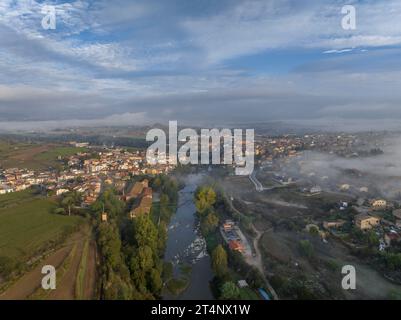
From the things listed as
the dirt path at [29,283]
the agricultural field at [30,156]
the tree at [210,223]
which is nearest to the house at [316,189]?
the tree at [210,223]

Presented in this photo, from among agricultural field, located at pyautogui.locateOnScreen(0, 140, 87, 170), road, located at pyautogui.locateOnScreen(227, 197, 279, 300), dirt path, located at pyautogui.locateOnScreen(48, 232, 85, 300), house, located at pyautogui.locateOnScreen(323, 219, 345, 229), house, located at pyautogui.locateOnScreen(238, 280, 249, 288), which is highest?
agricultural field, located at pyautogui.locateOnScreen(0, 140, 87, 170)

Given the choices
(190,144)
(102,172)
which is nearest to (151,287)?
(102,172)

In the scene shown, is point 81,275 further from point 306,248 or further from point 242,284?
point 306,248

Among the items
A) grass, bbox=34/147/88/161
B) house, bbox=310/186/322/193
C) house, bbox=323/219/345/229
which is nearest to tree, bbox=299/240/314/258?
house, bbox=323/219/345/229

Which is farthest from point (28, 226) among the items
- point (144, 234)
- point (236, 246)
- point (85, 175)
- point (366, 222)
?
point (366, 222)

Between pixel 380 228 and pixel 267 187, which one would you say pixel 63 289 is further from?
pixel 267 187

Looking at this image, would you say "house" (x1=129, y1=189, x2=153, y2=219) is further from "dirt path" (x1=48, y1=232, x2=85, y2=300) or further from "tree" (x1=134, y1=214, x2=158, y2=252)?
"dirt path" (x1=48, y1=232, x2=85, y2=300)
